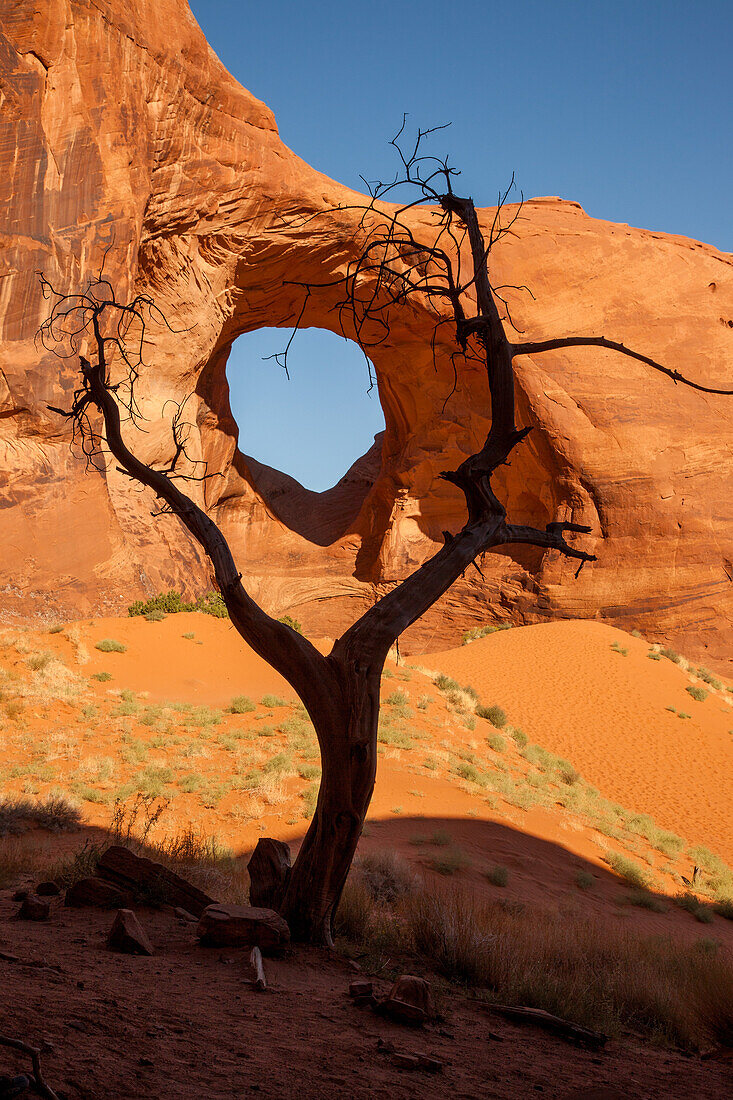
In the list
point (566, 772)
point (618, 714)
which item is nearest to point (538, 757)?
point (566, 772)

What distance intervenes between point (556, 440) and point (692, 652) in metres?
7.79

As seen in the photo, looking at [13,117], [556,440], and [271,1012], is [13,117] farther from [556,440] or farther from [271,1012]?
[271,1012]

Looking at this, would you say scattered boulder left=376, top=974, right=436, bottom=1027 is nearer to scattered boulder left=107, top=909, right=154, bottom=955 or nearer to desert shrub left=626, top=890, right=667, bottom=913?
scattered boulder left=107, top=909, right=154, bottom=955

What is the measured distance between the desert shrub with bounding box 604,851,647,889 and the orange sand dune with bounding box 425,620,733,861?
3.20m

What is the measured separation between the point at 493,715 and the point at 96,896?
41.7ft

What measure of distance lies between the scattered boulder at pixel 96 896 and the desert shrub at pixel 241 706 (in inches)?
347

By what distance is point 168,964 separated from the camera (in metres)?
→ 4.05

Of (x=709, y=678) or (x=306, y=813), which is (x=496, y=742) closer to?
(x=306, y=813)

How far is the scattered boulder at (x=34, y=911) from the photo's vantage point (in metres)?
4.71

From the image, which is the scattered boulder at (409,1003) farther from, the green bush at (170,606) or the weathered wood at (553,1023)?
the green bush at (170,606)

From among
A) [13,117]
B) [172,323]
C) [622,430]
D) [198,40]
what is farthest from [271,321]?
[622,430]

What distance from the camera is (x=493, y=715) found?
16.9 metres

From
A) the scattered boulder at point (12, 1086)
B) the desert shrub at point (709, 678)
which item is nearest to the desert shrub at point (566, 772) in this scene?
the desert shrub at point (709, 678)

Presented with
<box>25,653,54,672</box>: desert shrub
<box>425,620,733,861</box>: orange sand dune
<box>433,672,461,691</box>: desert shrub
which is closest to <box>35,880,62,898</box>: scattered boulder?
<box>25,653,54,672</box>: desert shrub
